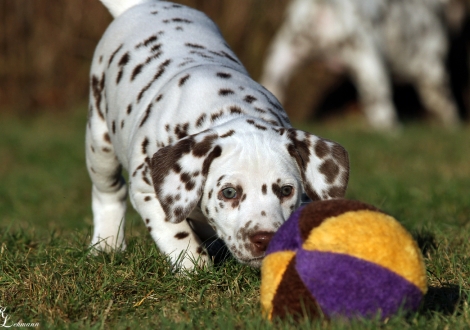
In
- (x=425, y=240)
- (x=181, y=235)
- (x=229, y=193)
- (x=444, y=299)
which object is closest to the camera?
(x=444, y=299)

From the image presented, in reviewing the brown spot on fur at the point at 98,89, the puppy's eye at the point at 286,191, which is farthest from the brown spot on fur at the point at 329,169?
the brown spot on fur at the point at 98,89

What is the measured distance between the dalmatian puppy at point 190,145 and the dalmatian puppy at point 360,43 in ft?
24.1

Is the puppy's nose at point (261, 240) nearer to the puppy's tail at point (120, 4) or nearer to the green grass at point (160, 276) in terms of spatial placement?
the green grass at point (160, 276)

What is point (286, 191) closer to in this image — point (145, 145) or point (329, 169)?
point (329, 169)

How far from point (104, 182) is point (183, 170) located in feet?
5.76

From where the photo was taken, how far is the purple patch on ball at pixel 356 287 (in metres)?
3.24

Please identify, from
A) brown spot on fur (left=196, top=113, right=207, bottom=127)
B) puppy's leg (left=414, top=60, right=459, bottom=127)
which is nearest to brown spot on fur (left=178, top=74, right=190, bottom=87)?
brown spot on fur (left=196, top=113, right=207, bottom=127)

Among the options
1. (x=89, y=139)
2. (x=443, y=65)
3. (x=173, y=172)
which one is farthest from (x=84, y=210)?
(x=443, y=65)

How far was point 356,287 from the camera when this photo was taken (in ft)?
10.6

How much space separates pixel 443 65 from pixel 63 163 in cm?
775

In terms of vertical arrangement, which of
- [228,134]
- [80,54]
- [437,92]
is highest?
[228,134]

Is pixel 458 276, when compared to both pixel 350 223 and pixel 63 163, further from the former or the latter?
pixel 63 163

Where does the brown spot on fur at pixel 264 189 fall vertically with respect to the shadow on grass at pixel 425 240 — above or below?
above

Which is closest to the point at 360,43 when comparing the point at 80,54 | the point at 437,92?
the point at 437,92
